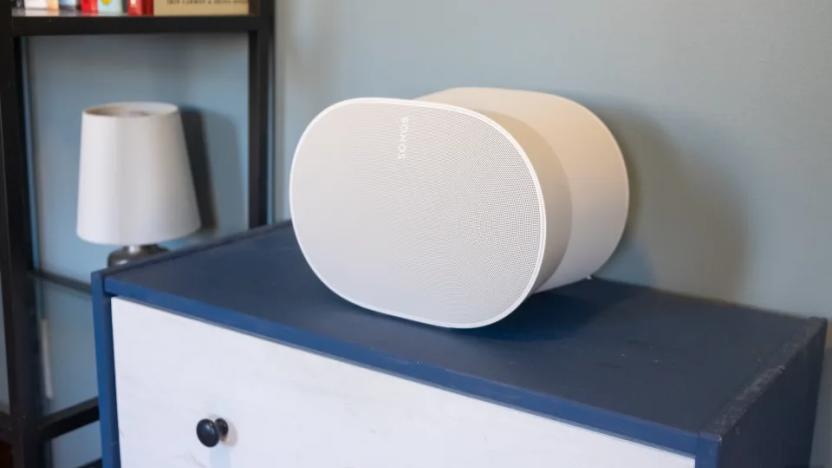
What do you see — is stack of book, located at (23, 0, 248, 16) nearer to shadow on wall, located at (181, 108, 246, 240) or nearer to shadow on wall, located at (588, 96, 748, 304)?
shadow on wall, located at (181, 108, 246, 240)

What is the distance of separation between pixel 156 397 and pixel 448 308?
1.08 ft

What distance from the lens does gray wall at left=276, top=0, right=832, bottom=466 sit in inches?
35.0

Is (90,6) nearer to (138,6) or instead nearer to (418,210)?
(138,6)

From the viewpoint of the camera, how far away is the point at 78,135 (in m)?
1.51

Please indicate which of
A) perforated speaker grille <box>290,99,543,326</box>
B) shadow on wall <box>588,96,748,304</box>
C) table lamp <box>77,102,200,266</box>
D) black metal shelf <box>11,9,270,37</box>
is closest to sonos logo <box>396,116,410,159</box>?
perforated speaker grille <box>290,99,543,326</box>

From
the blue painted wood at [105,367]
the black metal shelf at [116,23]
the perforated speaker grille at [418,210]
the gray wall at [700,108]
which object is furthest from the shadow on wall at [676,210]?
the blue painted wood at [105,367]

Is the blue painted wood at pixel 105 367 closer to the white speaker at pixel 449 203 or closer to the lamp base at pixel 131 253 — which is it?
the white speaker at pixel 449 203

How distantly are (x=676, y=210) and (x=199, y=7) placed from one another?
624mm

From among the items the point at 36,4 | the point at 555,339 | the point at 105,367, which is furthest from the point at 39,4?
the point at 555,339

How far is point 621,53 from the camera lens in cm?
97

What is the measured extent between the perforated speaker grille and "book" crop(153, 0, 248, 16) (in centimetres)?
35

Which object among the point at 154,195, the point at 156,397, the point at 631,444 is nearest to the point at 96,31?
the point at 154,195

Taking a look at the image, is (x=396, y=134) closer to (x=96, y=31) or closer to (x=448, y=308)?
(x=448, y=308)

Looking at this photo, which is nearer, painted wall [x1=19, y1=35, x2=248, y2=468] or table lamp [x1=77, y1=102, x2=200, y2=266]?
table lamp [x1=77, y1=102, x2=200, y2=266]
